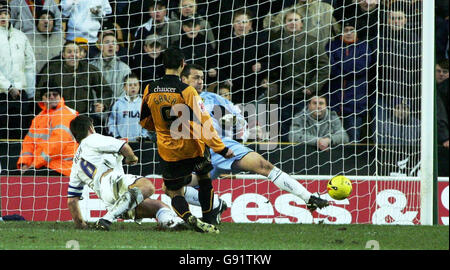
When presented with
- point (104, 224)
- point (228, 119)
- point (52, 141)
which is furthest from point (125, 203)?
point (52, 141)

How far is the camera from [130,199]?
7.59 metres

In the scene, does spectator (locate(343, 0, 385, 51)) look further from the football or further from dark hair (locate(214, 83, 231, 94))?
A: the football

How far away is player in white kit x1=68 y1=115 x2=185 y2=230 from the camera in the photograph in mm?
7641

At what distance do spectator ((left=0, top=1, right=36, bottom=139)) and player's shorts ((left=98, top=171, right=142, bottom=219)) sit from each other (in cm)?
284

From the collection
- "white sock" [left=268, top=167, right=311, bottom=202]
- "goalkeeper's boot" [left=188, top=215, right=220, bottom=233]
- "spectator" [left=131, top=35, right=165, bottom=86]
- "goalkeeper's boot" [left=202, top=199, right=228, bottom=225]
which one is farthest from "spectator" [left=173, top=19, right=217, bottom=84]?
"goalkeeper's boot" [left=188, top=215, right=220, bottom=233]

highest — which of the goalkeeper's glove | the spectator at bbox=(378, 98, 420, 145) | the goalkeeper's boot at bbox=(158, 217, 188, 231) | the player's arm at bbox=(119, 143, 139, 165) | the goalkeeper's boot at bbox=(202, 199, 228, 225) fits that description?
the spectator at bbox=(378, 98, 420, 145)

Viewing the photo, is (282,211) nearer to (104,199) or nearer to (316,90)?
(316,90)

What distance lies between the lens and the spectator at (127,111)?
1043cm

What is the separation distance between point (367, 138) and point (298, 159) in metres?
0.89

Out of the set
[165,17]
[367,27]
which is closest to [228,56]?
[165,17]

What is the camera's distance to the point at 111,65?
35.0 feet

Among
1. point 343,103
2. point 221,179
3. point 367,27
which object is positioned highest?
point 367,27

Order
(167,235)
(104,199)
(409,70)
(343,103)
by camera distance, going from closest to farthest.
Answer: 1. (167,235)
2. (104,199)
3. (409,70)
4. (343,103)

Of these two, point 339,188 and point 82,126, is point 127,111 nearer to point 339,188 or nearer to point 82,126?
point 82,126
